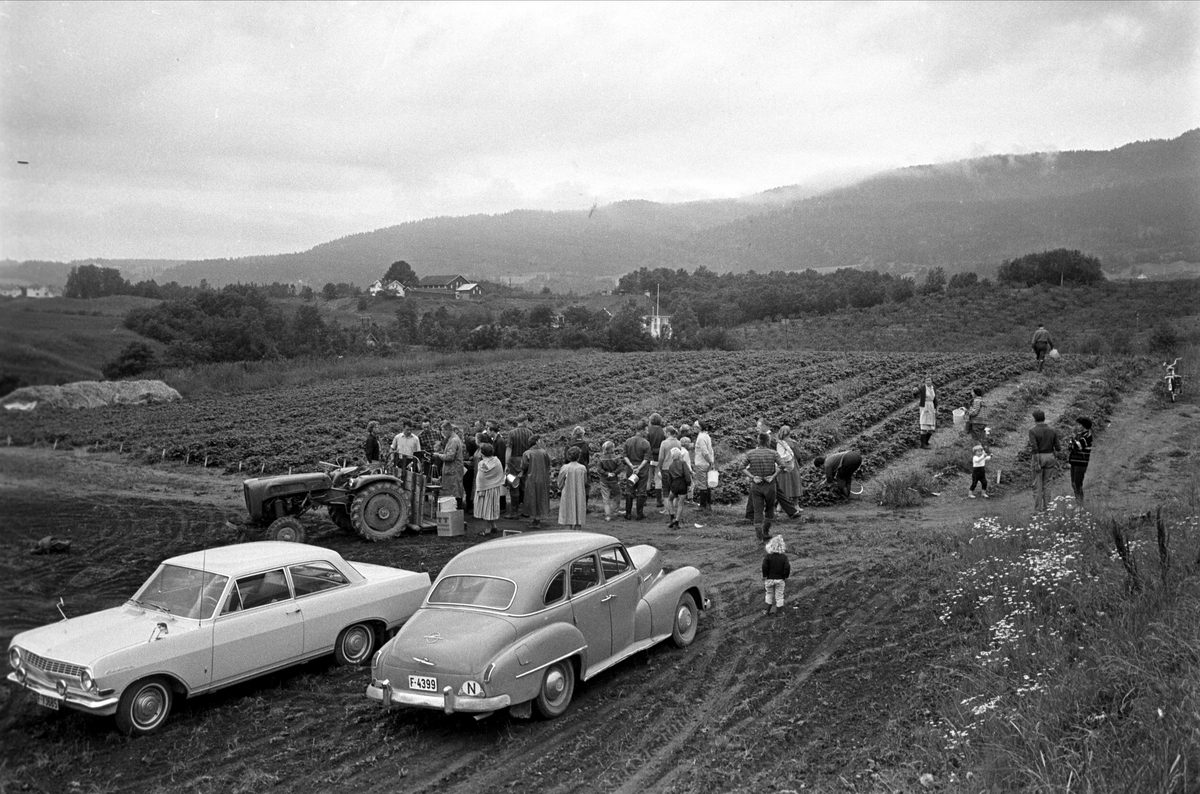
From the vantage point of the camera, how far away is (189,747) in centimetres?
742

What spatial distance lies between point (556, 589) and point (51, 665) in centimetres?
465

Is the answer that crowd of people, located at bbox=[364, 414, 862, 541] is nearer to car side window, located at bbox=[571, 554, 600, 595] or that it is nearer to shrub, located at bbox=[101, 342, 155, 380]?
car side window, located at bbox=[571, 554, 600, 595]

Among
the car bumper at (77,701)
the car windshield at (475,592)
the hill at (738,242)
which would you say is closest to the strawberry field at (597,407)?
the car bumper at (77,701)

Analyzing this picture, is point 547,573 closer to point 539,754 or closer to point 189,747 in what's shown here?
point 539,754

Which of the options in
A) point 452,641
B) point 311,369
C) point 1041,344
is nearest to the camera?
point 452,641

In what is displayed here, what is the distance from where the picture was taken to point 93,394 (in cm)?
1588

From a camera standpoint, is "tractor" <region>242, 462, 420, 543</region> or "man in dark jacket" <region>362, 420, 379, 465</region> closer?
"tractor" <region>242, 462, 420, 543</region>

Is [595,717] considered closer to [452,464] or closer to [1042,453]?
[452,464]

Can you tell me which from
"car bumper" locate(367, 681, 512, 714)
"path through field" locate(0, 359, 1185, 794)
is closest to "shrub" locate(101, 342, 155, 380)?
"path through field" locate(0, 359, 1185, 794)

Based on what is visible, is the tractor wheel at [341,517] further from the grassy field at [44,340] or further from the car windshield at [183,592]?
the car windshield at [183,592]

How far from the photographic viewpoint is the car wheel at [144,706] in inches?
293

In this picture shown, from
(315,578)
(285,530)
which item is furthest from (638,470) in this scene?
(315,578)

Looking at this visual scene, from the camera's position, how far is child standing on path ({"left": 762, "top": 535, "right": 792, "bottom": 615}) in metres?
10.2

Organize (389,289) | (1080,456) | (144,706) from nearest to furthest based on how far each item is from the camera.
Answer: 1. (144,706)
2. (1080,456)
3. (389,289)
